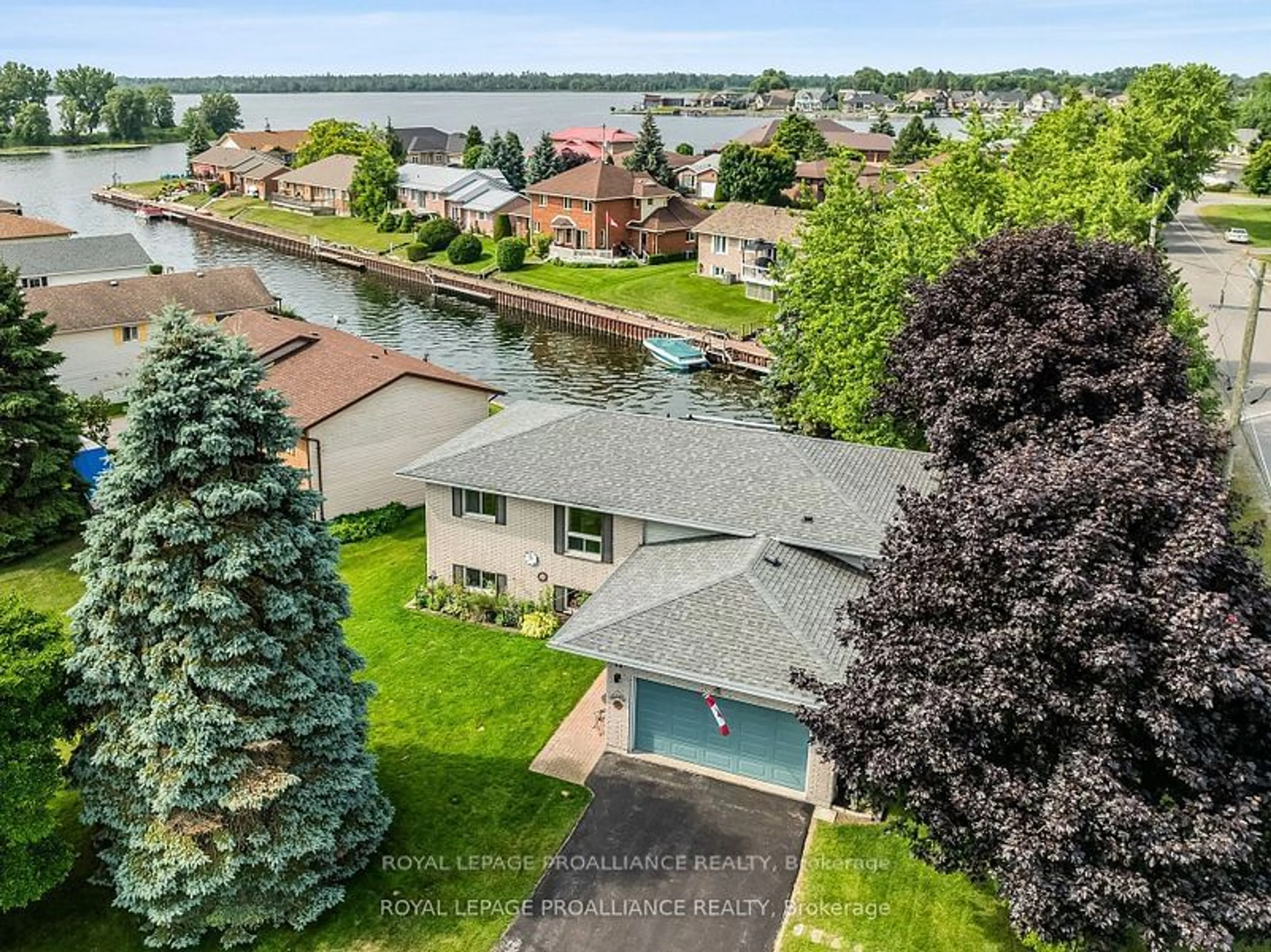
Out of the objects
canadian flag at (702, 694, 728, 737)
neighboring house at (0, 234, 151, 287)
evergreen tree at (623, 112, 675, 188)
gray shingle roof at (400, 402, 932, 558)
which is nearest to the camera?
canadian flag at (702, 694, 728, 737)

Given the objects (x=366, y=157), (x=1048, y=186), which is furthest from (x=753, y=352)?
(x=366, y=157)

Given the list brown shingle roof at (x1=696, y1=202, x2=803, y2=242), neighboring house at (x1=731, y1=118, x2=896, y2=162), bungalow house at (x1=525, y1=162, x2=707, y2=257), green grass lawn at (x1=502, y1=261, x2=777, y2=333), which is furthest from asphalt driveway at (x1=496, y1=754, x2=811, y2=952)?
neighboring house at (x1=731, y1=118, x2=896, y2=162)

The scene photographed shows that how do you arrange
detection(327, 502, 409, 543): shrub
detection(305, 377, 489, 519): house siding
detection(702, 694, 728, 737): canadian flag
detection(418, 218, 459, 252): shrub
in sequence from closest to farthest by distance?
detection(702, 694, 728, 737): canadian flag → detection(305, 377, 489, 519): house siding → detection(327, 502, 409, 543): shrub → detection(418, 218, 459, 252): shrub

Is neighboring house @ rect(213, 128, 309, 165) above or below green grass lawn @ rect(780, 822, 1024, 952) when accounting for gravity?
above

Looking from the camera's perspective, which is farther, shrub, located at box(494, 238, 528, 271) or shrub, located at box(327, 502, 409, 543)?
shrub, located at box(494, 238, 528, 271)

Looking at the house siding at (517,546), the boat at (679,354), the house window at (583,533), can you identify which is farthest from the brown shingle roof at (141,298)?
the house window at (583,533)

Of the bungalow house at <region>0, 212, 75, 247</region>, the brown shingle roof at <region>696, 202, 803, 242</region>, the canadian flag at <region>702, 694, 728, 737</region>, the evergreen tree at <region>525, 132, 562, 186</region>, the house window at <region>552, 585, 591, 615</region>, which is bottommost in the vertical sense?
the house window at <region>552, 585, 591, 615</region>

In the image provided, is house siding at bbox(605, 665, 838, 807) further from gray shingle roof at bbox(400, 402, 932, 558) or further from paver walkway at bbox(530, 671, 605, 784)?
gray shingle roof at bbox(400, 402, 932, 558)
